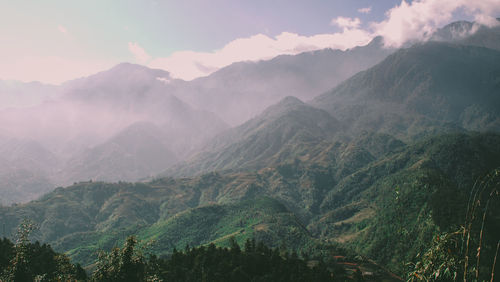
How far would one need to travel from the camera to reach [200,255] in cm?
13900

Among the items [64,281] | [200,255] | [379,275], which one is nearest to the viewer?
[64,281]

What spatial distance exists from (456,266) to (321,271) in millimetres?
115750

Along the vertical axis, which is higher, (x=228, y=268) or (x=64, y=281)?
(x=64, y=281)

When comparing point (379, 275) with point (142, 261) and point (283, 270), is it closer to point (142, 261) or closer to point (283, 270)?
point (283, 270)

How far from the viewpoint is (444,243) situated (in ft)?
59.7

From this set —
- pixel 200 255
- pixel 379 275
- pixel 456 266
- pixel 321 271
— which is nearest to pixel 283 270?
pixel 321 271

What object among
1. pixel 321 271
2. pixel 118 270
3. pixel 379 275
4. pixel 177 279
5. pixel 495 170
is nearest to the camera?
pixel 495 170

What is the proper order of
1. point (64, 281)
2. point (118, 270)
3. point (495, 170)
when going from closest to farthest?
point (495, 170) → point (118, 270) → point (64, 281)

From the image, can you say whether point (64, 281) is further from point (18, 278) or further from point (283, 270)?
point (283, 270)

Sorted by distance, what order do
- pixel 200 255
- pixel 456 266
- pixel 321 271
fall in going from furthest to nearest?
pixel 200 255 < pixel 321 271 < pixel 456 266

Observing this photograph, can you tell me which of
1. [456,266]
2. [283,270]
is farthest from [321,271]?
[456,266]

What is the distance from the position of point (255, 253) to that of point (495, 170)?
13434cm

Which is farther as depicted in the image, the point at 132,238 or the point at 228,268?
the point at 228,268

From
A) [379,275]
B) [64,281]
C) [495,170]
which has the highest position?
[495,170]
